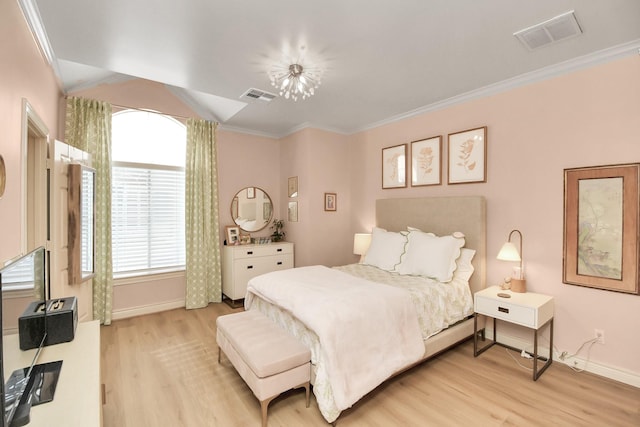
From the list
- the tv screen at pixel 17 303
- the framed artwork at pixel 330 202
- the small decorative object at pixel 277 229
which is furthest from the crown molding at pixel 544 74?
the tv screen at pixel 17 303

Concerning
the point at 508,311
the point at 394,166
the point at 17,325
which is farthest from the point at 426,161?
the point at 17,325

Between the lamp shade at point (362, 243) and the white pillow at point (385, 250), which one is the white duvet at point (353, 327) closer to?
the white pillow at point (385, 250)

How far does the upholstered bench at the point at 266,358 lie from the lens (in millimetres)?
1904

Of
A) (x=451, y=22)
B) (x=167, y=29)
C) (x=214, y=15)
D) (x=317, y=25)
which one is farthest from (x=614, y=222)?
(x=167, y=29)

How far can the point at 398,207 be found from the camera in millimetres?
3971

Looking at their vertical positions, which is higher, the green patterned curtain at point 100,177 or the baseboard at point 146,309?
the green patterned curtain at point 100,177

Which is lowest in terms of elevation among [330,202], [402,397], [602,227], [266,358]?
[402,397]

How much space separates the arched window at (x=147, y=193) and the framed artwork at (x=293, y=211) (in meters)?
1.58

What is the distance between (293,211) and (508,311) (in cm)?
310

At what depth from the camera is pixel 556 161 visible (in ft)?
8.90

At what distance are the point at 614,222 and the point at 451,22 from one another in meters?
2.04

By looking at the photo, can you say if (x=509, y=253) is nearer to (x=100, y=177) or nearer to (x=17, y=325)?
(x=17, y=325)

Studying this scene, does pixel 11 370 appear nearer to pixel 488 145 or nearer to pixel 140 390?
pixel 140 390

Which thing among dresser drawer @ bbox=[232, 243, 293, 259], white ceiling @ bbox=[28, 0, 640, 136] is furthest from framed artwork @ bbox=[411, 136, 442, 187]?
dresser drawer @ bbox=[232, 243, 293, 259]
